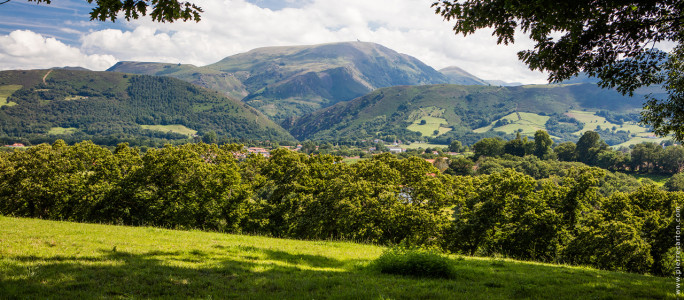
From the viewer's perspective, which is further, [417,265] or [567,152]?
[567,152]

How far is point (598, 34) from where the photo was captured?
11.0 meters

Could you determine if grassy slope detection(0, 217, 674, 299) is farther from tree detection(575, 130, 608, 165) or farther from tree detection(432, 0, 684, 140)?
tree detection(575, 130, 608, 165)

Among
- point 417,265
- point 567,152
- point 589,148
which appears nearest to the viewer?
point 417,265

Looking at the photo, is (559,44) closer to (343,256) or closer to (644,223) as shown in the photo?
(343,256)

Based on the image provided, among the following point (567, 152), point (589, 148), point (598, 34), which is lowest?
point (567, 152)

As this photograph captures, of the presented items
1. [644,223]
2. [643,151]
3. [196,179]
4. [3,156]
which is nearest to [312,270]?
[196,179]

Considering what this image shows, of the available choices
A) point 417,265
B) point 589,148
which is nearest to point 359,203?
point 417,265

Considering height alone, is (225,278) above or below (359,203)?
above

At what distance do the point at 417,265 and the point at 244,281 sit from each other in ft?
18.8

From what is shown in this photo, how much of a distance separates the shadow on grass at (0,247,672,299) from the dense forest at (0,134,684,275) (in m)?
14.6

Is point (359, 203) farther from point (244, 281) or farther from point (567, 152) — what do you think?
point (567, 152)

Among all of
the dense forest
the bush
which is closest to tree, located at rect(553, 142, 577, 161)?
the dense forest

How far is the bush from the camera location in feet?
36.8

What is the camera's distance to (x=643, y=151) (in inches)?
4956
